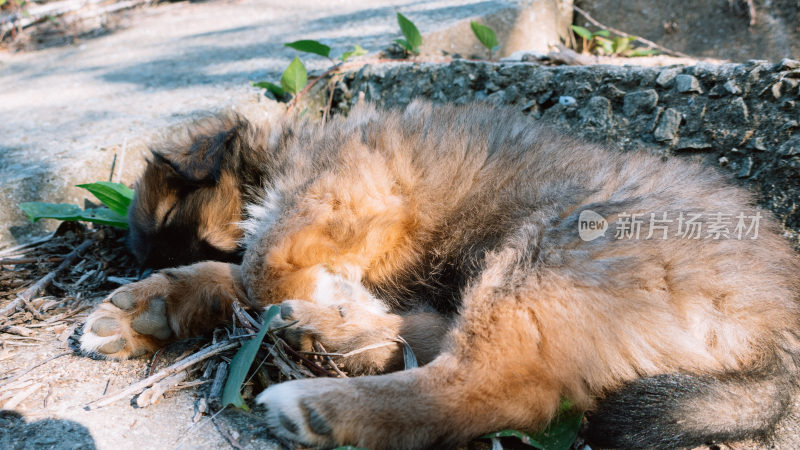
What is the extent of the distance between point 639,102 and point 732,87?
0.43 m

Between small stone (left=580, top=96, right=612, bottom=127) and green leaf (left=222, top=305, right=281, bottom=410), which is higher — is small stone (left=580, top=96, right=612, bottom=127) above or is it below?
above

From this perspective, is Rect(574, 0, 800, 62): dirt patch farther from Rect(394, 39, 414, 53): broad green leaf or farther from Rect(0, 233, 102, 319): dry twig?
Rect(0, 233, 102, 319): dry twig

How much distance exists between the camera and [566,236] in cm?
195

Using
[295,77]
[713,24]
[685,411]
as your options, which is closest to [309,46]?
[295,77]

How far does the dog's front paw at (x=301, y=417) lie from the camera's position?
163 cm

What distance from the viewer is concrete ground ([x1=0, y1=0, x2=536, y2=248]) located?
10.5 feet

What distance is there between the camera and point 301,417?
5.37 feet

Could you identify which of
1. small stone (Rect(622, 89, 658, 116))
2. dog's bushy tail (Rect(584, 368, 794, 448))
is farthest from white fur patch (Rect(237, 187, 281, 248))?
small stone (Rect(622, 89, 658, 116))

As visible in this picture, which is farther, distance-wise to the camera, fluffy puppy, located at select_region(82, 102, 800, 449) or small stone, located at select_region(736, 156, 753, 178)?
small stone, located at select_region(736, 156, 753, 178)

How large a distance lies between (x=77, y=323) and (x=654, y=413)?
2283 mm

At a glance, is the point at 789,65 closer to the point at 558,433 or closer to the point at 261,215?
the point at 558,433

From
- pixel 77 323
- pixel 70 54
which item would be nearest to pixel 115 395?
pixel 77 323

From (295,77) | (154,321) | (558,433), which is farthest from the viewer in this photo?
(295,77)

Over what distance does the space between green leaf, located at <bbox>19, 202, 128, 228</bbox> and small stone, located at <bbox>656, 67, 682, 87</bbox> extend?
2.92 metres
